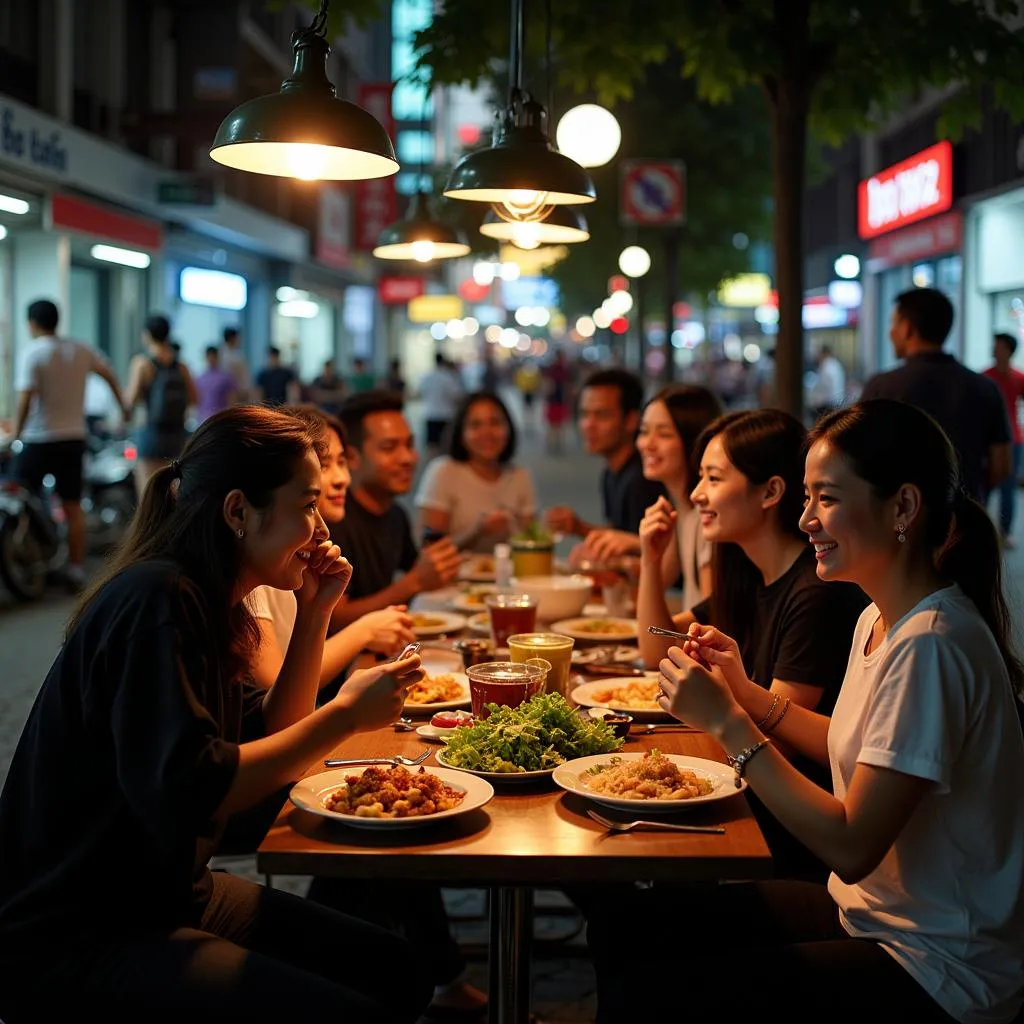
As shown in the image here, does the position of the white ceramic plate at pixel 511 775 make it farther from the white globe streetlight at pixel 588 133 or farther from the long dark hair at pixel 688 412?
the white globe streetlight at pixel 588 133

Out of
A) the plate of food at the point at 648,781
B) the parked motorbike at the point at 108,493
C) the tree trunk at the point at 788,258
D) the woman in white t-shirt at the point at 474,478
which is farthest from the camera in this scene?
the parked motorbike at the point at 108,493

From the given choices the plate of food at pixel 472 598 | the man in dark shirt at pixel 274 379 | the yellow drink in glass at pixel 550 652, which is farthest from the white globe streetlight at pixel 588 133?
the man in dark shirt at pixel 274 379

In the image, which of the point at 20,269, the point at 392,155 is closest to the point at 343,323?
the point at 20,269

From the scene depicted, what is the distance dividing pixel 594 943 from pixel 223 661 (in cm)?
109

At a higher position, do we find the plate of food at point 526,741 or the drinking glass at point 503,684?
the drinking glass at point 503,684

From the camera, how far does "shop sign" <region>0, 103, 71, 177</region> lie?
1345cm

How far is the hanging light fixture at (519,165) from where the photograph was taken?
3863 millimetres

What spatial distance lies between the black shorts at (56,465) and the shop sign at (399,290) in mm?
23635

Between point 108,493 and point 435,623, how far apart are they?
30.2 ft

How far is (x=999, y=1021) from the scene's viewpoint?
7.54 ft

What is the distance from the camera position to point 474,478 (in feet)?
22.3

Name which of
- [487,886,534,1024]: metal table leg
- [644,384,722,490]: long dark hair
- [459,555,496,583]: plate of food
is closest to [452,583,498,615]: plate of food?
[459,555,496,583]: plate of food

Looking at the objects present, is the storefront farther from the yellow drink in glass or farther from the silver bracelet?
the silver bracelet

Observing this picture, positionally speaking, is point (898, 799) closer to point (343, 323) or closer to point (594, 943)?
point (594, 943)
